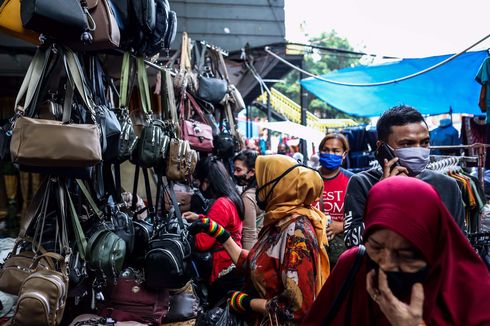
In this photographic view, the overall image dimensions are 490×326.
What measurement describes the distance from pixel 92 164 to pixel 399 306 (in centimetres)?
175

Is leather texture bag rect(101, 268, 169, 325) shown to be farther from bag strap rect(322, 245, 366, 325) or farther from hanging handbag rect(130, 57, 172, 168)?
bag strap rect(322, 245, 366, 325)

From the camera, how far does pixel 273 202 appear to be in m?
2.37

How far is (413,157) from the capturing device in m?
2.40

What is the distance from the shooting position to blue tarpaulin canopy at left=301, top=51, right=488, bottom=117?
716 cm

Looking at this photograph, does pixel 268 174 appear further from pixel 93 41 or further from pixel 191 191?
pixel 191 191

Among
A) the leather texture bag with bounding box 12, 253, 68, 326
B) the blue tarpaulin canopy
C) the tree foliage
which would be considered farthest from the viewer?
the tree foliage

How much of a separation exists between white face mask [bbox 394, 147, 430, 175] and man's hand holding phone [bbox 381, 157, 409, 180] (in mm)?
41

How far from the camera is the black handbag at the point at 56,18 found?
2299mm

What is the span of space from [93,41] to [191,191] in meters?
2.54

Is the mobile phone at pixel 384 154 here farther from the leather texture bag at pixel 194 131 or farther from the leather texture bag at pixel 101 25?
the leather texture bag at pixel 194 131

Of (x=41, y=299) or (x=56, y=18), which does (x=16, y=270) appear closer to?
(x=41, y=299)

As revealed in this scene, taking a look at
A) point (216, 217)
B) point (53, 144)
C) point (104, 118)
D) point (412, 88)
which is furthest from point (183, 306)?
point (412, 88)

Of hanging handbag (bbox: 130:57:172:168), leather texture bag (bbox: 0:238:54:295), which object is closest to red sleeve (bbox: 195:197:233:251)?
hanging handbag (bbox: 130:57:172:168)

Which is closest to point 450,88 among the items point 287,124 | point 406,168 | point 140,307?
point 287,124
